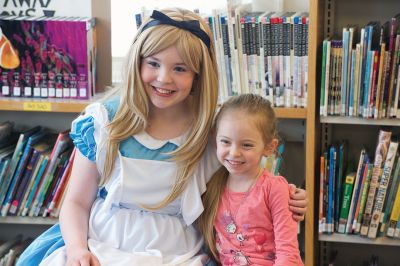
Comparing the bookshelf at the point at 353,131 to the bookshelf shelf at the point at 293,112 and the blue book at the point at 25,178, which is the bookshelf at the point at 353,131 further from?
the blue book at the point at 25,178

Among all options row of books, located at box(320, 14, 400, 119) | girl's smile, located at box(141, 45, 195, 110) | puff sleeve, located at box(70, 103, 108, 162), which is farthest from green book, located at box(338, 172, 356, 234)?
puff sleeve, located at box(70, 103, 108, 162)

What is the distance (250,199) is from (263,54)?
720 mm

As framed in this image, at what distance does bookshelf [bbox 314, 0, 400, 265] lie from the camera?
90.7 inches

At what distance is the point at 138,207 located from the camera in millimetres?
1708

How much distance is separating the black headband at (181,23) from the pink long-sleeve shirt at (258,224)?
358mm

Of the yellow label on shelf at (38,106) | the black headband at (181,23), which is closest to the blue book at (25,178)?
the yellow label on shelf at (38,106)

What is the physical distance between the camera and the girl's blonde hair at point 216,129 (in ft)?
5.21

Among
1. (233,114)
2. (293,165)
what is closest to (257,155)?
(233,114)

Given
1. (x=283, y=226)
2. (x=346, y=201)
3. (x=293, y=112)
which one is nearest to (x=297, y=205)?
(x=283, y=226)

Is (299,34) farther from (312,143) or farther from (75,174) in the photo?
(75,174)

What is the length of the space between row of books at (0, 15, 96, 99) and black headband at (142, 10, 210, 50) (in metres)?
0.77

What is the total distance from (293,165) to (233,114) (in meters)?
1.03

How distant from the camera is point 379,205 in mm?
2275

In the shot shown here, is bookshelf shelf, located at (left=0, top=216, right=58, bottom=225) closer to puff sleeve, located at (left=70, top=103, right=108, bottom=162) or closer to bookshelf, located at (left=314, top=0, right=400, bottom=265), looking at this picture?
puff sleeve, located at (left=70, top=103, right=108, bottom=162)
